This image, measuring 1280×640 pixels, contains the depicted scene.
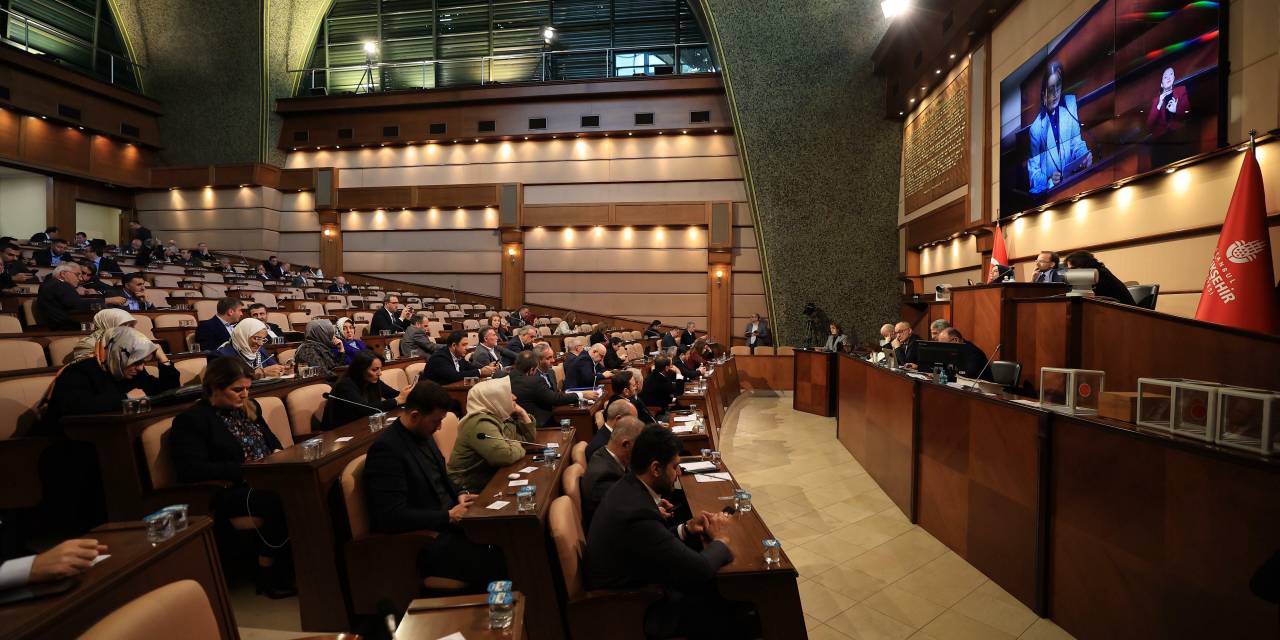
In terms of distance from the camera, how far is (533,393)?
4.13m

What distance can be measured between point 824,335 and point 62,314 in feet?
35.1

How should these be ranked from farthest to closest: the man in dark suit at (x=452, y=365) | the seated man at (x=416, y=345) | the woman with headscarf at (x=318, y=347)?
1. the seated man at (x=416, y=345)
2. the man in dark suit at (x=452, y=365)
3. the woman with headscarf at (x=318, y=347)

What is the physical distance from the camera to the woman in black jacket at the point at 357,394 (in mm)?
3473

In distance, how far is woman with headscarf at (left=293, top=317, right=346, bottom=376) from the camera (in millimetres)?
4613

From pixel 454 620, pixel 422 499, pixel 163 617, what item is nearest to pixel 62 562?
pixel 163 617

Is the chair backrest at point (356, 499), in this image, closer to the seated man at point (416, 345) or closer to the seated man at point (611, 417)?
the seated man at point (611, 417)

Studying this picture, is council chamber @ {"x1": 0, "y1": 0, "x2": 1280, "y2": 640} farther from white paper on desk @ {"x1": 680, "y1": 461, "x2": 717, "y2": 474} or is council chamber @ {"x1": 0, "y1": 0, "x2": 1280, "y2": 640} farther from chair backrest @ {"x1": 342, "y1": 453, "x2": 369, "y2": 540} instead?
white paper on desk @ {"x1": 680, "y1": 461, "x2": 717, "y2": 474}

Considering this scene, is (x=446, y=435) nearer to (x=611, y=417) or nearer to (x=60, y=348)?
(x=611, y=417)

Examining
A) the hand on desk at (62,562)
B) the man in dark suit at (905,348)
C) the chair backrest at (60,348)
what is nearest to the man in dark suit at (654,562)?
the hand on desk at (62,562)

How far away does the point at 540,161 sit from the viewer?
13.2 meters

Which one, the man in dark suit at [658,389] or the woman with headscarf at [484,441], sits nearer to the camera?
the woman with headscarf at [484,441]

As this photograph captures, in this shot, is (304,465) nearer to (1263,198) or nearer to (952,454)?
(952,454)

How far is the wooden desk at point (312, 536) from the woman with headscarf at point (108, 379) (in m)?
1.26

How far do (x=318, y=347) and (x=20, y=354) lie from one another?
175 centimetres
